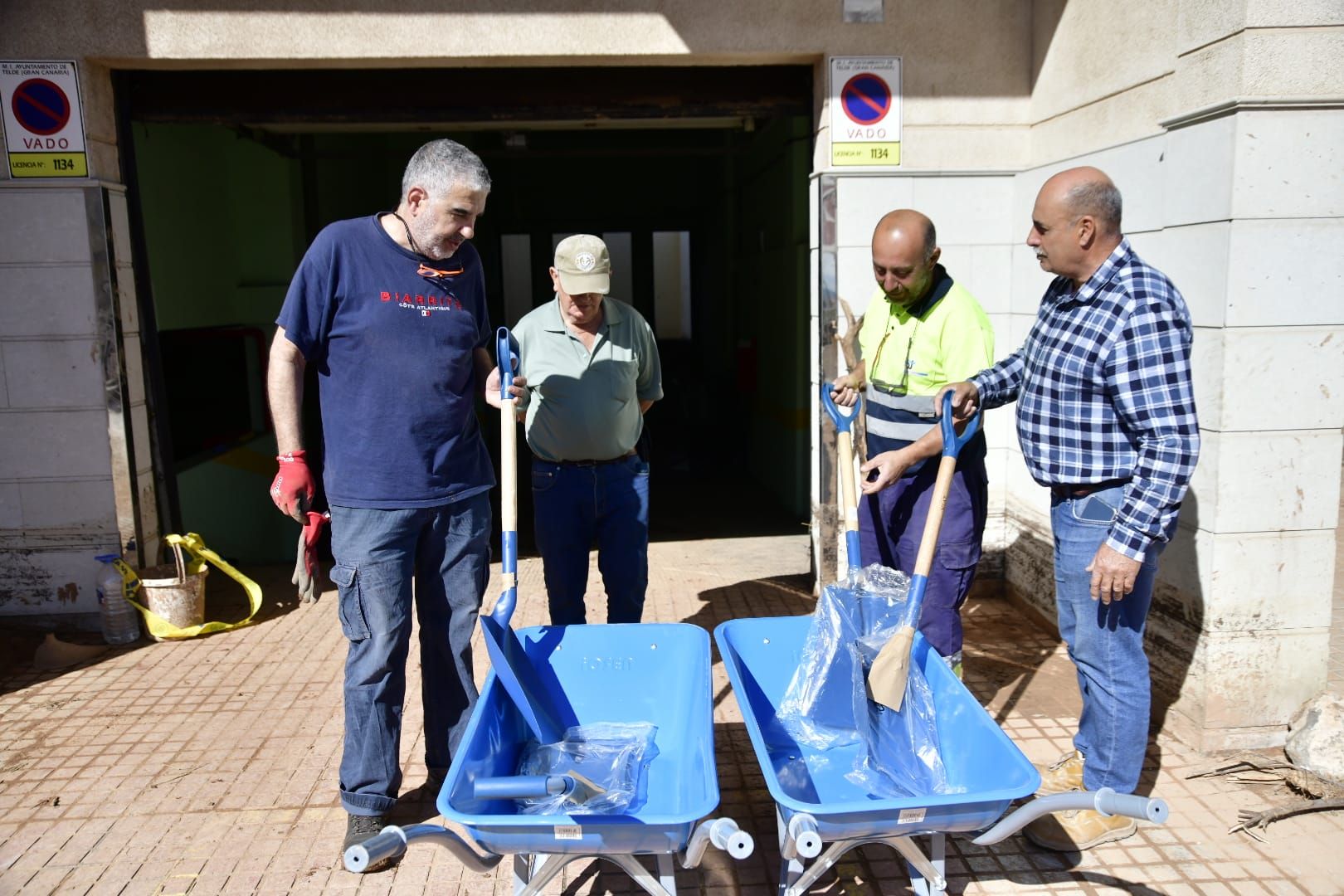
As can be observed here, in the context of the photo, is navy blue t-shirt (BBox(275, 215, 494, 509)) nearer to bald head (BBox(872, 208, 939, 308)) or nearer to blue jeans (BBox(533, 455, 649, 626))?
blue jeans (BBox(533, 455, 649, 626))

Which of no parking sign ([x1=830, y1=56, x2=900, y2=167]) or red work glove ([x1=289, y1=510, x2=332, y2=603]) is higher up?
no parking sign ([x1=830, y1=56, x2=900, y2=167])

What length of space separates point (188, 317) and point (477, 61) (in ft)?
11.2

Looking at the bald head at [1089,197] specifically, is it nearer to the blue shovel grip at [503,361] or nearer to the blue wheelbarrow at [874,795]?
the blue wheelbarrow at [874,795]

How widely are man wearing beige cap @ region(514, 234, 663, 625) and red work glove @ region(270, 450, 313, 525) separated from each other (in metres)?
0.84

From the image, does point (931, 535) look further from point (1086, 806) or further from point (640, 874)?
point (640, 874)

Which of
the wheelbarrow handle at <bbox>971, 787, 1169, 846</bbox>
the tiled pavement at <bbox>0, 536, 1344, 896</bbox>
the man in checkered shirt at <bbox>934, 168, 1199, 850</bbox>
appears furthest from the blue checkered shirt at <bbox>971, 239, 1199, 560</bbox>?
the tiled pavement at <bbox>0, 536, 1344, 896</bbox>

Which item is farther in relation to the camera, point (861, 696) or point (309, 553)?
point (309, 553)

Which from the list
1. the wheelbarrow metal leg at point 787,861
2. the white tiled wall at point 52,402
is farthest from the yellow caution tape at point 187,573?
the wheelbarrow metal leg at point 787,861

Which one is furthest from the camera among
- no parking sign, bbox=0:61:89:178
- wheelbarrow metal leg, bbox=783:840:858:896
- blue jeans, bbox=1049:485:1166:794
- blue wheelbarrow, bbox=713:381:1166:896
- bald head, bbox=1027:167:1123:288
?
no parking sign, bbox=0:61:89:178

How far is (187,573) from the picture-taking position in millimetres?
4469

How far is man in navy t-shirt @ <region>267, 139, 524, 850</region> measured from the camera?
2.48 meters

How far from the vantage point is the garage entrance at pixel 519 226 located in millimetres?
4492

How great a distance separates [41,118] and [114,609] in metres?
2.14

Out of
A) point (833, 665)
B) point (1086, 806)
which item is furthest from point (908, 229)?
point (1086, 806)
